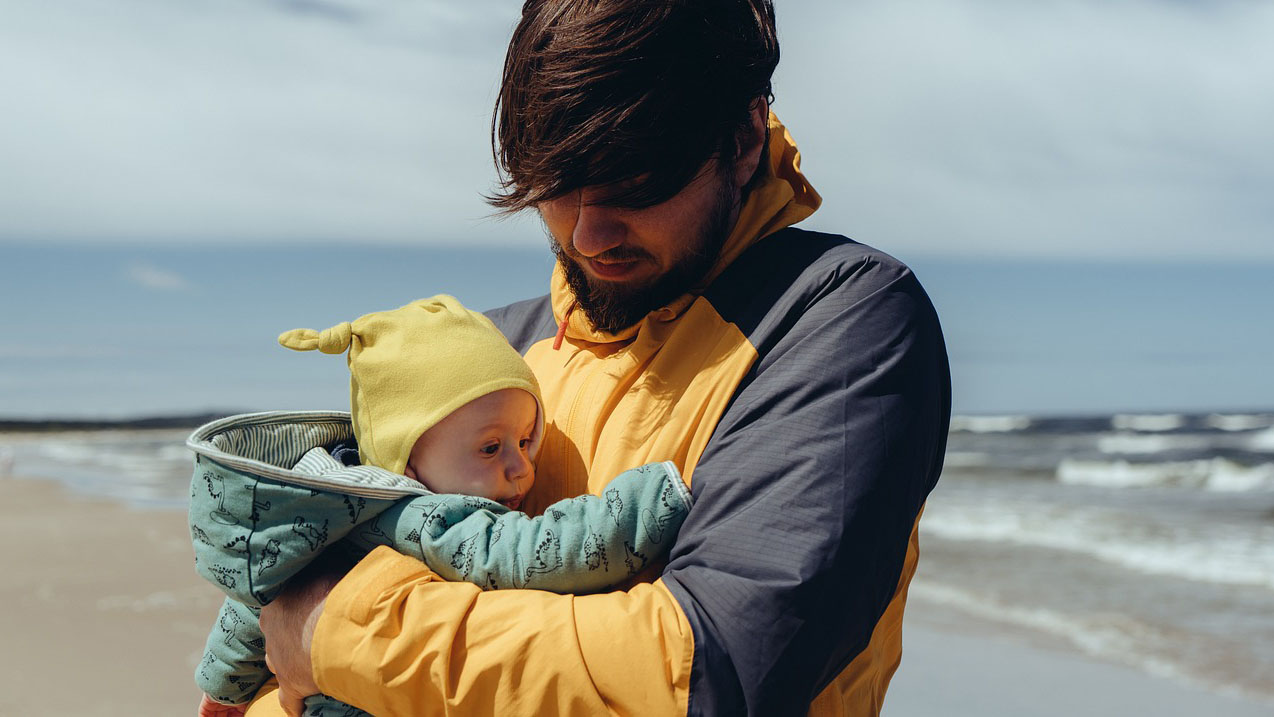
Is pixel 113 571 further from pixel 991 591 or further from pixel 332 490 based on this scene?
pixel 332 490

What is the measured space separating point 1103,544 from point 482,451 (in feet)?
29.4

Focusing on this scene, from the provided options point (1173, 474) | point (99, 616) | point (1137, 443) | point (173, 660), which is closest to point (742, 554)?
point (173, 660)

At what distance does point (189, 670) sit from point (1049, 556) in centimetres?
660

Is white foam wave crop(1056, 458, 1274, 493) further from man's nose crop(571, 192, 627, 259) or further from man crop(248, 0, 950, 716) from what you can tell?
man's nose crop(571, 192, 627, 259)

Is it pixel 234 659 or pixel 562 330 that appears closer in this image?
pixel 234 659

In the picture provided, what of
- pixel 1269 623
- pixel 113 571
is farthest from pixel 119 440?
pixel 1269 623

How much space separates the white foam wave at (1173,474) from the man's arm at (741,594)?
51.5ft

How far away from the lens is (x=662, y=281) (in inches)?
68.0

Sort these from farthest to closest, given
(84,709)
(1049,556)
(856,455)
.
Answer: (1049,556)
(84,709)
(856,455)

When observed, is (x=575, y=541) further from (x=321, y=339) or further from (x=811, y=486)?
(x=321, y=339)

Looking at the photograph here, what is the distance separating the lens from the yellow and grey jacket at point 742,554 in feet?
4.31

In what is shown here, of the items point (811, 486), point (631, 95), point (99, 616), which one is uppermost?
point (631, 95)

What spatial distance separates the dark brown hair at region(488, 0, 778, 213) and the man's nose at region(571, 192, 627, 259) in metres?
0.03

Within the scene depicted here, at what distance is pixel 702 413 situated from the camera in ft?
5.17
